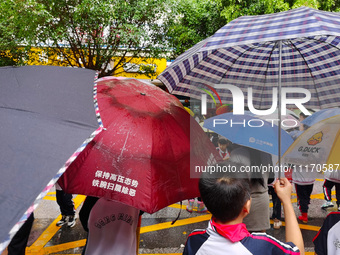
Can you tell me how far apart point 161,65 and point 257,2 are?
7.75 m

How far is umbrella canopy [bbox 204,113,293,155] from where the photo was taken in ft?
9.34

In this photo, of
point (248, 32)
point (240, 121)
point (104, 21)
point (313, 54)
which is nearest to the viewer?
point (248, 32)

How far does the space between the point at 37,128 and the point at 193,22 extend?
905 centimetres

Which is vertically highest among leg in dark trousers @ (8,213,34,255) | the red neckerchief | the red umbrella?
the red umbrella

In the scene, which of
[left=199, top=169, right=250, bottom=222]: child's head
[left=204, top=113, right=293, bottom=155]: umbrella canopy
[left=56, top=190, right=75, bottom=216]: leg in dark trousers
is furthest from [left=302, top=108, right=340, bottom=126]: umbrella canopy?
[left=56, top=190, right=75, bottom=216]: leg in dark trousers

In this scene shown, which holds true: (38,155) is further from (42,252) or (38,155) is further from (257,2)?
(257,2)

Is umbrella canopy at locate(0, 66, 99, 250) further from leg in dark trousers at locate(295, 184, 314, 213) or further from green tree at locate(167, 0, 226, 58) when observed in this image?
green tree at locate(167, 0, 226, 58)

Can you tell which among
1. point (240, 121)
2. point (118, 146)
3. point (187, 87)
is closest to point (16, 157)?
point (118, 146)

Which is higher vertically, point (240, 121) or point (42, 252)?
point (240, 121)

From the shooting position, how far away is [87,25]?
7.77m

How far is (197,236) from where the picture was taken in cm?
140

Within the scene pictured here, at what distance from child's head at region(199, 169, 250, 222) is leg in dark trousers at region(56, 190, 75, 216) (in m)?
3.48

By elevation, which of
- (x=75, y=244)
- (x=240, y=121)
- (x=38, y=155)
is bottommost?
(x=75, y=244)

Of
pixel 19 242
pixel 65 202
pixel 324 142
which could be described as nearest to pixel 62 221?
pixel 65 202
